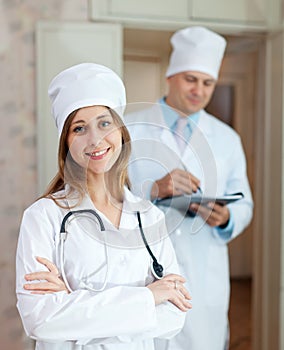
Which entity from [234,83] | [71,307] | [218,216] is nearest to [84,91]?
[71,307]

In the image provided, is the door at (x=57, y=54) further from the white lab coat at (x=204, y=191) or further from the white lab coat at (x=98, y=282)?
the white lab coat at (x=98, y=282)

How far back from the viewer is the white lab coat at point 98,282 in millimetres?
993

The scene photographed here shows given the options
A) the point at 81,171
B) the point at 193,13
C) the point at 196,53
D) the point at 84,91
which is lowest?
the point at 81,171

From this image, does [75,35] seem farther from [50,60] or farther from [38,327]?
[38,327]

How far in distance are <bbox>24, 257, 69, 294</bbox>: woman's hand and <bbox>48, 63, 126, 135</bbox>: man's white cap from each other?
221 millimetres

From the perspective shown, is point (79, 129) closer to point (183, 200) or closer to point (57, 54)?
point (183, 200)

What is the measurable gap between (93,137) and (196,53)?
104cm

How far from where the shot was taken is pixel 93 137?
101 centimetres

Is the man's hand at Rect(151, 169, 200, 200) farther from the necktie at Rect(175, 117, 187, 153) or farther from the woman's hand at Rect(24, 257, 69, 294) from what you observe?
the woman's hand at Rect(24, 257, 69, 294)

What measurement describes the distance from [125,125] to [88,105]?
2.9 inches

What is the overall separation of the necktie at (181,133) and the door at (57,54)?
963 millimetres

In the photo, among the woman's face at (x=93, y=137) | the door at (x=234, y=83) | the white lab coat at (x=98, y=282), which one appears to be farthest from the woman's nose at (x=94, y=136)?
the door at (x=234, y=83)

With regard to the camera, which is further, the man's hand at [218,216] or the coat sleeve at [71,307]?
the man's hand at [218,216]

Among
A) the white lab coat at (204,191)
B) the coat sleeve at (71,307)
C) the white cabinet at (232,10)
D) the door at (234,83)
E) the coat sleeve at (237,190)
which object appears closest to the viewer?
the coat sleeve at (71,307)
